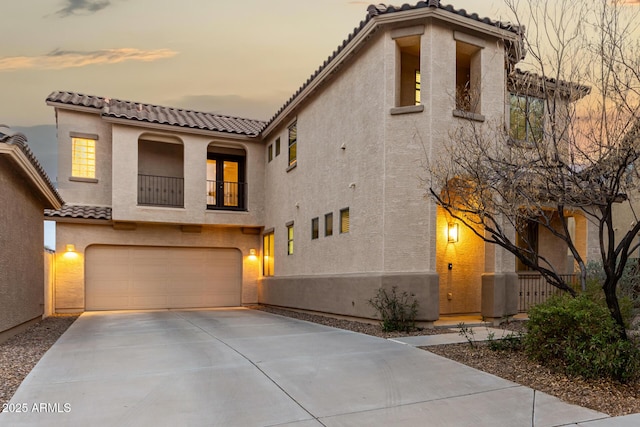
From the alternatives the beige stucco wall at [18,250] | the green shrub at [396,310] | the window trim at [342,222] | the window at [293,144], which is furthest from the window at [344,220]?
the beige stucco wall at [18,250]

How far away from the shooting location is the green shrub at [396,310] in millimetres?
9891

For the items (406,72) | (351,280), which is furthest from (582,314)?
(406,72)

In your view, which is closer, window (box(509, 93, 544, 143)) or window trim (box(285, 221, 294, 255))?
window (box(509, 93, 544, 143))

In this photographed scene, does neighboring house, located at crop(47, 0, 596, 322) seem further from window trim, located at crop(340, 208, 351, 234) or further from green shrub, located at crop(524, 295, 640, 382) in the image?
green shrub, located at crop(524, 295, 640, 382)

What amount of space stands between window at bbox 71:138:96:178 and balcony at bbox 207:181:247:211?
13.7 ft

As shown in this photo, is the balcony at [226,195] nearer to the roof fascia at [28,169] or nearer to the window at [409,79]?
the roof fascia at [28,169]

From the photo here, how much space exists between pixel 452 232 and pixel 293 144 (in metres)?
6.47

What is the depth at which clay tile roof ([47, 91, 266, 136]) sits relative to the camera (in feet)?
52.5

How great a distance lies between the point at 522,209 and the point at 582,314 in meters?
2.69

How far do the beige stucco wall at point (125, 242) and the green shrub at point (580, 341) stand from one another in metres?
13.1

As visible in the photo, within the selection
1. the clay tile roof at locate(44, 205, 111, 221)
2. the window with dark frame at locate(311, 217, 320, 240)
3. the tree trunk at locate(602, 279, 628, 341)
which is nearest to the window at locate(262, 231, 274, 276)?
the window with dark frame at locate(311, 217, 320, 240)

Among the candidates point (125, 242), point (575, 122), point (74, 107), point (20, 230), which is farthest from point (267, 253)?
point (575, 122)

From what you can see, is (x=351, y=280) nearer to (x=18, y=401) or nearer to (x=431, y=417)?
(x=431, y=417)

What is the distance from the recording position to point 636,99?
5855 millimetres
